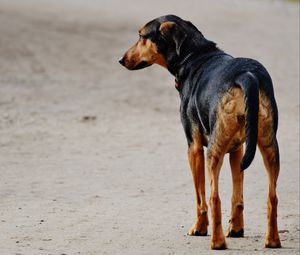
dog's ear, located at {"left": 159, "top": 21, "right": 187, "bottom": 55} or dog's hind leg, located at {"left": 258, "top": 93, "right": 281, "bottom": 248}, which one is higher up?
dog's ear, located at {"left": 159, "top": 21, "right": 187, "bottom": 55}

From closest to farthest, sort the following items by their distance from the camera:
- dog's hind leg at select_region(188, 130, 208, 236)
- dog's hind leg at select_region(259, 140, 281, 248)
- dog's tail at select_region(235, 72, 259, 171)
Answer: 1. dog's tail at select_region(235, 72, 259, 171)
2. dog's hind leg at select_region(259, 140, 281, 248)
3. dog's hind leg at select_region(188, 130, 208, 236)

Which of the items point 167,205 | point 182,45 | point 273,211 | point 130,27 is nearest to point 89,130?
point 167,205

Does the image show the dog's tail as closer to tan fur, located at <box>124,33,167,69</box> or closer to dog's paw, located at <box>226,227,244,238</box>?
dog's paw, located at <box>226,227,244,238</box>

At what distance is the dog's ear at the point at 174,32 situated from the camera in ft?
27.0

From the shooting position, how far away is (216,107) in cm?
736

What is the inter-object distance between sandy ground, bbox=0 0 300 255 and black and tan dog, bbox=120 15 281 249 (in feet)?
1.01

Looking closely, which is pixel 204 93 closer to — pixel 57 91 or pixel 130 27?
pixel 57 91

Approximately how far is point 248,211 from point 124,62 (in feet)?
5.75

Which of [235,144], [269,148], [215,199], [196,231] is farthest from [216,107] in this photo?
[196,231]

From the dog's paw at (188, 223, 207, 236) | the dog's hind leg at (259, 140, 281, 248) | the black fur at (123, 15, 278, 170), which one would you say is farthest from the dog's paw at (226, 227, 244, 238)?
the black fur at (123, 15, 278, 170)

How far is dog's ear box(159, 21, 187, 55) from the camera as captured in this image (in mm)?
8234

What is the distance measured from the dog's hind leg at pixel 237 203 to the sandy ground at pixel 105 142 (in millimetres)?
125

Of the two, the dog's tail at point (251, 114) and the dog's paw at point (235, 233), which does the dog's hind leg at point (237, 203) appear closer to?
the dog's paw at point (235, 233)

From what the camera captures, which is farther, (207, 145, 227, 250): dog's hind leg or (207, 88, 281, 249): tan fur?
(207, 145, 227, 250): dog's hind leg
